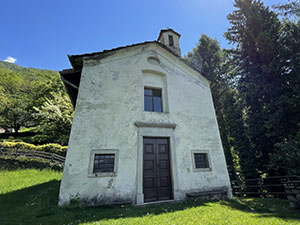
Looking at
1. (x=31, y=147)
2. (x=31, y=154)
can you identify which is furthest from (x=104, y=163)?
(x=31, y=147)

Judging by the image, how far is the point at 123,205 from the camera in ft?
18.0

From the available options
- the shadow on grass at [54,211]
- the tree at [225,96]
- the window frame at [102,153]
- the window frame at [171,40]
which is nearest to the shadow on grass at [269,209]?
the shadow on grass at [54,211]

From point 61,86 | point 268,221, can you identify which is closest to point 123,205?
point 268,221

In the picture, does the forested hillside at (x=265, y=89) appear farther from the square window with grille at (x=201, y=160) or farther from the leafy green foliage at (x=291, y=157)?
the square window with grille at (x=201, y=160)

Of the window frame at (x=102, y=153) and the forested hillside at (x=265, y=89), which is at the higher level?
the forested hillside at (x=265, y=89)

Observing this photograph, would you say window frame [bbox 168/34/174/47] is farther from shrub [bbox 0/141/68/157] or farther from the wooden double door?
shrub [bbox 0/141/68/157]

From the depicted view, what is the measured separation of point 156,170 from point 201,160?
2674 mm

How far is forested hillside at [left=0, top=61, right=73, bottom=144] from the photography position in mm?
17703

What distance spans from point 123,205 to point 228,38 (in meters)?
15.3

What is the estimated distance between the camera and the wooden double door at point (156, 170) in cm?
638

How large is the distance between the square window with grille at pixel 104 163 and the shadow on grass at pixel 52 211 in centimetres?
130

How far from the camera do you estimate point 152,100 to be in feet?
27.7

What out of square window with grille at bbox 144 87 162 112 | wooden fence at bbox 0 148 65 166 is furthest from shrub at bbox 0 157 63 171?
square window with grille at bbox 144 87 162 112

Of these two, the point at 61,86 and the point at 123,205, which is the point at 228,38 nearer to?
the point at 123,205
